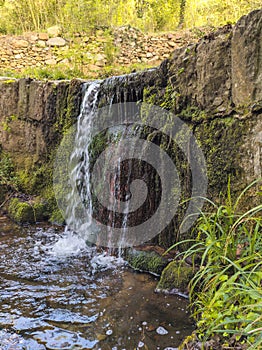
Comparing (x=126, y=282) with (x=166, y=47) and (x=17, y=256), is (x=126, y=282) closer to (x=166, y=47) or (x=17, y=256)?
(x=17, y=256)

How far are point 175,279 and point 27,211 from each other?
3.09 m

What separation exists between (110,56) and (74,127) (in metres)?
5.07

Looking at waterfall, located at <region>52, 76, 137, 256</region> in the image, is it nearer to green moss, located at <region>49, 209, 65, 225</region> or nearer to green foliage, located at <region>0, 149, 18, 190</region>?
green moss, located at <region>49, 209, 65, 225</region>

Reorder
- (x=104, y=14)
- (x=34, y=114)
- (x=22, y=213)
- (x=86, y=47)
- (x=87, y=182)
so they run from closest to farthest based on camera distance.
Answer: (x=87, y=182), (x=22, y=213), (x=34, y=114), (x=86, y=47), (x=104, y=14)

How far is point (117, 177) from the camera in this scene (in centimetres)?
368

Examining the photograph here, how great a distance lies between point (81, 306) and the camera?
2.48 m

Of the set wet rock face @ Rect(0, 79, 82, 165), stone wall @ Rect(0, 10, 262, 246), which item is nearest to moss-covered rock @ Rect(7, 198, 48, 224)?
wet rock face @ Rect(0, 79, 82, 165)

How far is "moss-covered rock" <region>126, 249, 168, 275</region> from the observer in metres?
2.96

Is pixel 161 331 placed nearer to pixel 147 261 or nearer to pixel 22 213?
pixel 147 261

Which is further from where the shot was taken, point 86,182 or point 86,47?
point 86,47

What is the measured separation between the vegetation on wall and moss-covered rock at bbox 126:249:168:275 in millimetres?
8008

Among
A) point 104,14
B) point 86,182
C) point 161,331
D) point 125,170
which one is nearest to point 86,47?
point 104,14

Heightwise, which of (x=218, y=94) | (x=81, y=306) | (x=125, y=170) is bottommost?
(x=81, y=306)

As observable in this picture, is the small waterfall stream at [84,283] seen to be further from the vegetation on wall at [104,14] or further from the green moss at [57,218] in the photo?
the vegetation on wall at [104,14]
